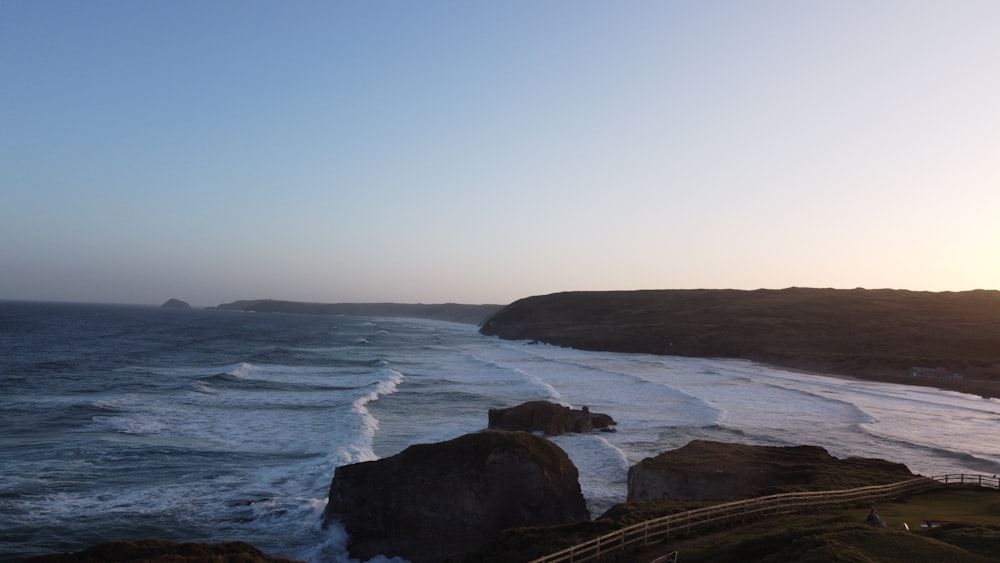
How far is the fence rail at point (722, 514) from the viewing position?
17.1 meters

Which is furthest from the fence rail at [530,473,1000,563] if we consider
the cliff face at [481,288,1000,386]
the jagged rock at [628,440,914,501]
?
the cliff face at [481,288,1000,386]

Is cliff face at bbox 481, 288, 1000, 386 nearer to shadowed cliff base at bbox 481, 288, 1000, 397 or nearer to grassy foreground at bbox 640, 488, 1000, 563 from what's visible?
shadowed cliff base at bbox 481, 288, 1000, 397

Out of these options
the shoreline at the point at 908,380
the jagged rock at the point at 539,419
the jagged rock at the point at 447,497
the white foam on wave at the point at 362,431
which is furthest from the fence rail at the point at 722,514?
the shoreline at the point at 908,380

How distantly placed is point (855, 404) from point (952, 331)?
6477 cm

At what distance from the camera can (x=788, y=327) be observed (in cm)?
13000

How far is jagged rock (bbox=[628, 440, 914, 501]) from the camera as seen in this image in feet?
89.0

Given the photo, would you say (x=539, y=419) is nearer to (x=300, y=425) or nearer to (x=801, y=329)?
(x=300, y=425)

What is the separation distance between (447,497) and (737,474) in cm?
1190

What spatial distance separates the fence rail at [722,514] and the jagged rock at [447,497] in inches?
191

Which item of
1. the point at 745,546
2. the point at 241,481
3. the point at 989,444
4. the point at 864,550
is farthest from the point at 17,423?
the point at 989,444

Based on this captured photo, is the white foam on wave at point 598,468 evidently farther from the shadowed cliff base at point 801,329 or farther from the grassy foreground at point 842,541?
the shadowed cliff base at point 801,329

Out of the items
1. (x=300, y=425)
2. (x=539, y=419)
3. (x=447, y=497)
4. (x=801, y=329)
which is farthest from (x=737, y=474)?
(x=801, y=329)

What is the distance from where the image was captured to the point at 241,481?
3008 cm

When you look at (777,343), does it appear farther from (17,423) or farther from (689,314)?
(17,423)
